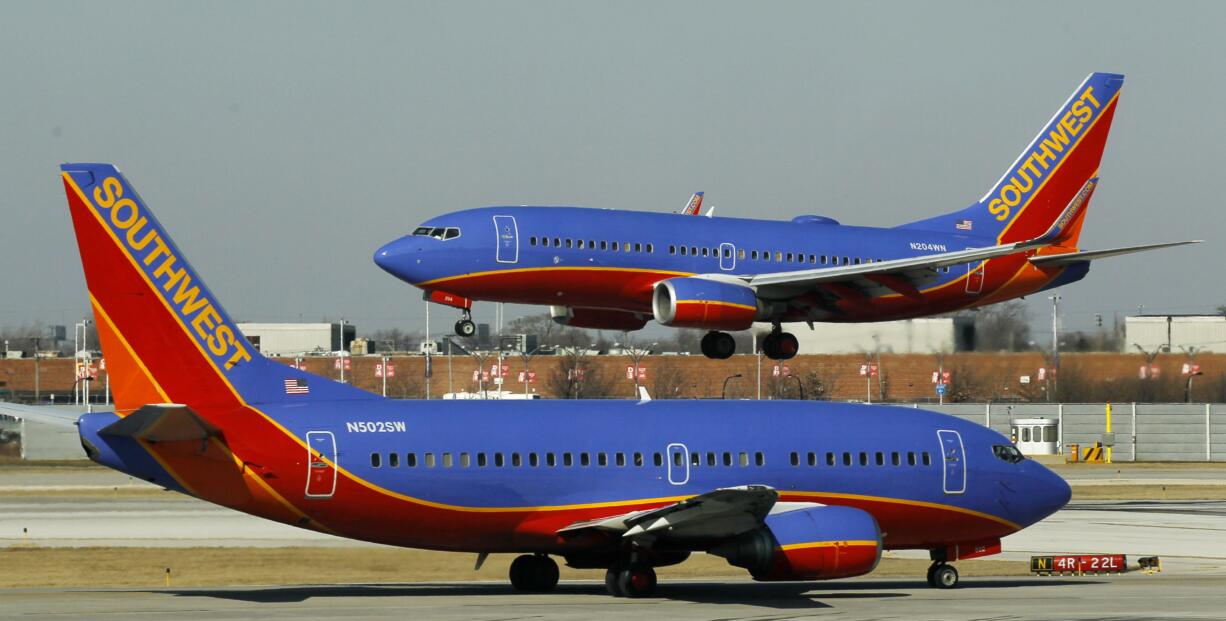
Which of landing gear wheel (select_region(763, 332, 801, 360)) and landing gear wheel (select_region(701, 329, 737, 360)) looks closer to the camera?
landing gear wheel (select_region(701, 329, 737, 360))

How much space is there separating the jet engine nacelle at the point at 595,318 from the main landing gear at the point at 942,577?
50.8 feet

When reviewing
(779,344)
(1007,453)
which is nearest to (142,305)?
(1007,453)

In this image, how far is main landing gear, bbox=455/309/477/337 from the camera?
46.1 meters

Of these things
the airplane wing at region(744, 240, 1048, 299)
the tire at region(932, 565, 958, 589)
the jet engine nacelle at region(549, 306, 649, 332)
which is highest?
the airplane wing at region(744, 240, 1048, 299)

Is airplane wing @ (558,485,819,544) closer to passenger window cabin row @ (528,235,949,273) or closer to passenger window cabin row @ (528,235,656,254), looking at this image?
passenger window cabin row @ (528,235,656,254)

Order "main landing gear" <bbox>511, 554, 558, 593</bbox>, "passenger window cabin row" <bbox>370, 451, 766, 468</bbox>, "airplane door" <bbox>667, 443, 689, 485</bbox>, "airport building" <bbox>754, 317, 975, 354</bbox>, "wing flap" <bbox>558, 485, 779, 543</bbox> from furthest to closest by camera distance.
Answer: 1. "airport building" <bbox>754, 317, 975, 354</bbox>
2. "main landing gear" <bbox>511, 554, 558, 593</bbox>
3. "airplane door" <bbox>667, 443, 689, 485</bbox>
4. "passenger window cabin row" <bbox>370, 451, 766, 468</bbox>
5. "wing flap" <bbox>558, 485, 779, 543</bbox>

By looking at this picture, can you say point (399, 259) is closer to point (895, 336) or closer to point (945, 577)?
point (945, 577)

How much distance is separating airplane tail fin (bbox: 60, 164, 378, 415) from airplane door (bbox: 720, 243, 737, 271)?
20.2 m

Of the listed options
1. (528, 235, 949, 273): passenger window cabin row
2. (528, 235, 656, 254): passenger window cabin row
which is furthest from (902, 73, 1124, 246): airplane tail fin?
(528, 235, 656, 254): passenger window cabin row

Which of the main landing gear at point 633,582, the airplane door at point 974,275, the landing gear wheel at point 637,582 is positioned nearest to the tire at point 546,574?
the main landing gear at point 633,582

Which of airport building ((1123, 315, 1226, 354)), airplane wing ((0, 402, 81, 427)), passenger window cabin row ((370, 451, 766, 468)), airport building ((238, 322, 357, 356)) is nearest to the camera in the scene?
airplane wing ((0, 402, 81, 427))

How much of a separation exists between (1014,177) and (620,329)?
13.8m

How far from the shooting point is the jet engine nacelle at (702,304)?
4631 cm

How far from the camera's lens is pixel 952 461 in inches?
1430
